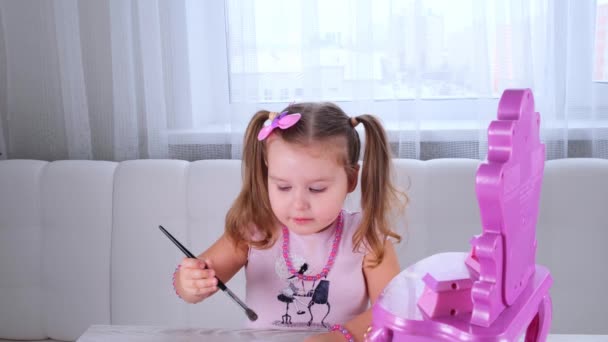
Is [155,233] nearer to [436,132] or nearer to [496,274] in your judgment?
[436,132]

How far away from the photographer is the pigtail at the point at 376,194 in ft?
3.59

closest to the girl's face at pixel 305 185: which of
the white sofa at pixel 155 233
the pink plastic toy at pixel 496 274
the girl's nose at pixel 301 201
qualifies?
the girl's nose at pixel 301 201

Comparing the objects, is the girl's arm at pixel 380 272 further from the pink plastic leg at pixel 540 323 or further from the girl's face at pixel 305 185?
the pink plastic leg at pixel 540 323

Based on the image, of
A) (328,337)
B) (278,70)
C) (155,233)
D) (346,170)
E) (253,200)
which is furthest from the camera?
(278,70)

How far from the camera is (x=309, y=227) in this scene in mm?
997

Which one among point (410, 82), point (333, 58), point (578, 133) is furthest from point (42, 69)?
point (578, 133)

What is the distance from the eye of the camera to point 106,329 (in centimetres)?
97

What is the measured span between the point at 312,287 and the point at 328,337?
0.24m

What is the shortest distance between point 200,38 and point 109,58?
9.9 inches

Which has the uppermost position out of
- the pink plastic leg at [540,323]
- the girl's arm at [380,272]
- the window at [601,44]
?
the window at [601,44]

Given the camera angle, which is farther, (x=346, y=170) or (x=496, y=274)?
(x=346, y=170)

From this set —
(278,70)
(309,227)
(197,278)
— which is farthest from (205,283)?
(278,70)

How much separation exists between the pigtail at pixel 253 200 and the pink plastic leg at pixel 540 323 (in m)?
0.52

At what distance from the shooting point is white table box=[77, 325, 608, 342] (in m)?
0.92
